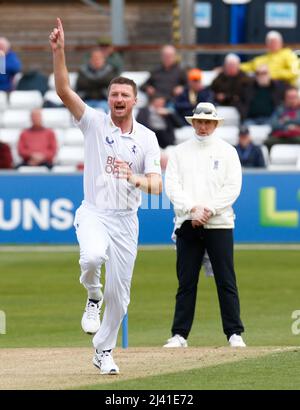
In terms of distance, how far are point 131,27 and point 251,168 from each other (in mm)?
7756

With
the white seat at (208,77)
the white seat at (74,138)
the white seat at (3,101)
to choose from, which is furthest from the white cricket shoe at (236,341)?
the white seat at (3,101)

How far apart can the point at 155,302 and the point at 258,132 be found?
793 cm

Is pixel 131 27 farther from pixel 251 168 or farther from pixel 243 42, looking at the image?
pixel 251 168

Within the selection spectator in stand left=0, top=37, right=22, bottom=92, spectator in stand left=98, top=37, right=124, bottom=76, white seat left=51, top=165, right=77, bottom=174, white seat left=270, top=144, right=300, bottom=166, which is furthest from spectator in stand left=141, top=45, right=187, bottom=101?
spectator in stand left=0, top=37, right=22, bottom=92

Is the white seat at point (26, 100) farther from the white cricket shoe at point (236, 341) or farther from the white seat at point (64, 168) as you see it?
the white cricket shoe at point (236, 341)

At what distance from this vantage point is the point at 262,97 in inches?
1021

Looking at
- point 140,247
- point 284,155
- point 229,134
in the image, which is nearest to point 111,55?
point 229,134

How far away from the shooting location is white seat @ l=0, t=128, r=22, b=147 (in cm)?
2603

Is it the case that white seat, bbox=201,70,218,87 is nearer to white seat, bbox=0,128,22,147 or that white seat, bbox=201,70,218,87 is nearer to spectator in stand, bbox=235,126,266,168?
spectator in stand, bbox=235,126,266,168

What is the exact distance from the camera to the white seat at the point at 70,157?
993 inches

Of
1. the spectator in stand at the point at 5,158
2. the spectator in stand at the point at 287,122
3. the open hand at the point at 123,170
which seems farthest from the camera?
the spectator in stand at the point at 287,122

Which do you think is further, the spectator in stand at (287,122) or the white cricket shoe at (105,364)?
the spectator in stand at (287,122)

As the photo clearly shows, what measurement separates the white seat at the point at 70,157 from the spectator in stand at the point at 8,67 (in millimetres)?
2442

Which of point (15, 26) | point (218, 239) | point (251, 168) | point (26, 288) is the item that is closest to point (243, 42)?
point (15, 26)
